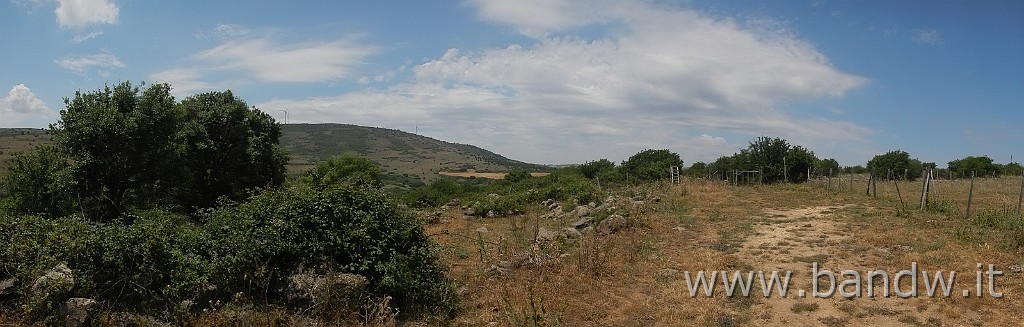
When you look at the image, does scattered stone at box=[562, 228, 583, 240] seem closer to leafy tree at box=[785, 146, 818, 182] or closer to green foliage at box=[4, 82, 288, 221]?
green foliage at box=[4, 82, 288, 221]

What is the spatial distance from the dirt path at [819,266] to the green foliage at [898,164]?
31.8m

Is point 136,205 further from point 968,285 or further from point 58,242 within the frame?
point 968,285

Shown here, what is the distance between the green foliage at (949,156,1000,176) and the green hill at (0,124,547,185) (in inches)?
2539

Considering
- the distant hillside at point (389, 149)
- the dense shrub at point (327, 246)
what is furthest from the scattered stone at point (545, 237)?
the distant hillside at point (389, 149)

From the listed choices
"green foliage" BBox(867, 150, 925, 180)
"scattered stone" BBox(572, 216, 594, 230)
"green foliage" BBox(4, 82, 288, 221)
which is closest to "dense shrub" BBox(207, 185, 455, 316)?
"scattered stone" BBox(572, 216, 594, 230)

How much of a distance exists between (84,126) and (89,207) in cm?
249

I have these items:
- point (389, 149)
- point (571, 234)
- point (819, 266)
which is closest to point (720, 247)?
point (819, 266)

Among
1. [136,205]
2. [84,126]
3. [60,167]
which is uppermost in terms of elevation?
[84,126]

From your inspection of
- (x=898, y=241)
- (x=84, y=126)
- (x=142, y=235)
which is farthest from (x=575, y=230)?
(x=84, y=126)

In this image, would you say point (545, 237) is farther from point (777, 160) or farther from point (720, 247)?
point (777, 160)

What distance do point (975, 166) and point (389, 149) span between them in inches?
3860

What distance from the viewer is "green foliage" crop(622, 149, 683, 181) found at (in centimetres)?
3491

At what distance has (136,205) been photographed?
18.8 metres

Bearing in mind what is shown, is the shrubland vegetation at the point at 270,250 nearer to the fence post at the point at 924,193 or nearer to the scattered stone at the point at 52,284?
the scattered stone at the point at 52,284
